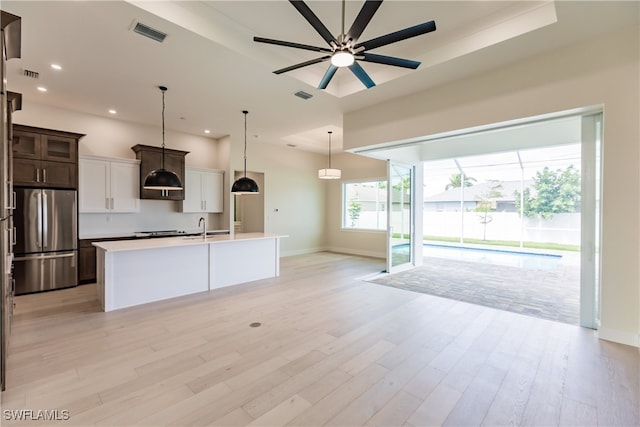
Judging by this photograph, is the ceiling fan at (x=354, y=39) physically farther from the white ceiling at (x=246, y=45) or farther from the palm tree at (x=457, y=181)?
the palm tree at (x=457, y=181)

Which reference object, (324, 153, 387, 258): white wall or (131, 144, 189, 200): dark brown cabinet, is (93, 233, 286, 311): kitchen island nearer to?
(131, 144, 189, 200): dark brown cabinet

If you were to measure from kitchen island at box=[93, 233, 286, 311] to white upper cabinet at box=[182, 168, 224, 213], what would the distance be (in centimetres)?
215

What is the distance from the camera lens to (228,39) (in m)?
3.35

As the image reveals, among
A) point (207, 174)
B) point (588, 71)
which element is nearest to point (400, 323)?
point (588, 71)

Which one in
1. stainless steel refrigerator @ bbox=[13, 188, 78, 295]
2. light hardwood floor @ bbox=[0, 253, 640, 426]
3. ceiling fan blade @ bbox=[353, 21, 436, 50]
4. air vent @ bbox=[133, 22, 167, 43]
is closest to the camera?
light hardwood floor @ bbox=[0, 253, 640, 426]

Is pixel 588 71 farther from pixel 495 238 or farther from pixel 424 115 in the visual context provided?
pixel 495 238

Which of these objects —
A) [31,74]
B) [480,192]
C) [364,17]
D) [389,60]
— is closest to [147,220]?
[31,74]

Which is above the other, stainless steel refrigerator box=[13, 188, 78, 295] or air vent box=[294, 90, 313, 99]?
air vent box=[294, 90, 313, 99]

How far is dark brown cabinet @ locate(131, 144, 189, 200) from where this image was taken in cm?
600

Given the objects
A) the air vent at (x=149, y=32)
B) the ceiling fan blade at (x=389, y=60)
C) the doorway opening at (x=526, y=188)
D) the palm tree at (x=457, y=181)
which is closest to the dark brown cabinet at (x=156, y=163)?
the air vent at (x=149, y=32)

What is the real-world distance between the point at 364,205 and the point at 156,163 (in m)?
5.87

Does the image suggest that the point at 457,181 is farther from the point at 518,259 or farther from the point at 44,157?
the point at 44,157

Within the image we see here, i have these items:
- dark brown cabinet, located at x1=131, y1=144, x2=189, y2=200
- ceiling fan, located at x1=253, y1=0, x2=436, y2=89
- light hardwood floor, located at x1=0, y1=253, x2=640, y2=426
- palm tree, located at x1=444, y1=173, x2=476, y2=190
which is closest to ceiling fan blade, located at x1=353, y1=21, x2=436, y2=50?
ceiling fan, located at x1=253, y1=0, x2=436, y2=89

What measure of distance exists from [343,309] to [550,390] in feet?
7.54
